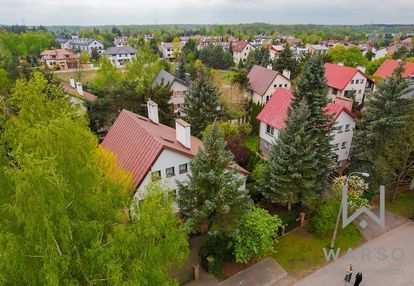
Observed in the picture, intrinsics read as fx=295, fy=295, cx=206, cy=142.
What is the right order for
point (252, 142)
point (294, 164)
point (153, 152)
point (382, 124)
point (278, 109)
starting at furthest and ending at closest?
point (252, 142) < point (278, 109) < point (382, 124) < point (294, 164) < point (153, 152)

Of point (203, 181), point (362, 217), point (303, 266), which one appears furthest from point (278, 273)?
point (362, 217)

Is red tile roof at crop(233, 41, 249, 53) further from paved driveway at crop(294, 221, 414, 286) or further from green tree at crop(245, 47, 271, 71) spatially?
paved driveway at crop(294, 221, 414, 286)

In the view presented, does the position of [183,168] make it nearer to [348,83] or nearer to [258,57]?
[348,83]

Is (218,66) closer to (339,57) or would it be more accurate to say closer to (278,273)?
(339,57)

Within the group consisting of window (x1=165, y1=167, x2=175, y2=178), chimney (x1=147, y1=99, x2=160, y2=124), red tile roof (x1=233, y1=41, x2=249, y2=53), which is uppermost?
red tile roof (x1=233, y1=41, x2=249, y2=53)

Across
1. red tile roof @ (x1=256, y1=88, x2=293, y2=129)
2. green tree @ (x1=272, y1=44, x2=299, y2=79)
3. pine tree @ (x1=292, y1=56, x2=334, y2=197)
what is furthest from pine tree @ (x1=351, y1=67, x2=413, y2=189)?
green tree @ (x1=272, y1=44, x2=299, y2=79)

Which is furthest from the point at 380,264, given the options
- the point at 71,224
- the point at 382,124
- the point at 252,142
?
the point at 252,142
